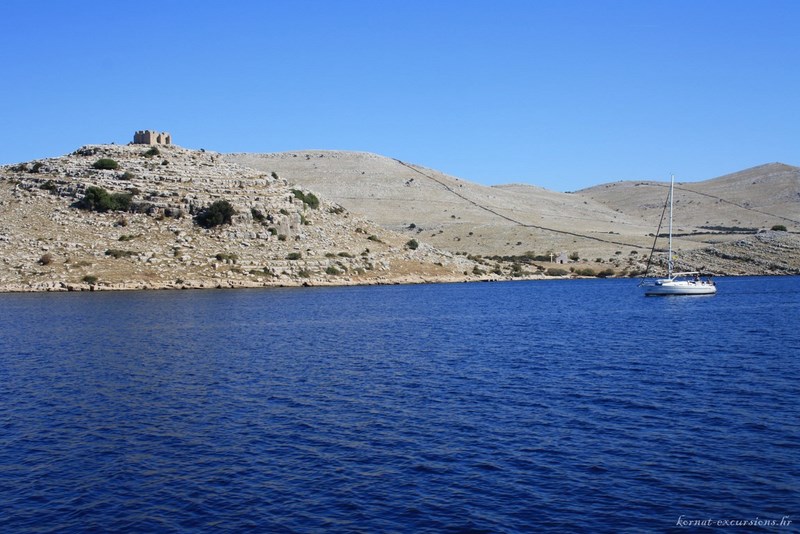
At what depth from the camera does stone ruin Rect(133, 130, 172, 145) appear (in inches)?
4296

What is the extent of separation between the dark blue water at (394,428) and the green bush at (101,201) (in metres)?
43.0

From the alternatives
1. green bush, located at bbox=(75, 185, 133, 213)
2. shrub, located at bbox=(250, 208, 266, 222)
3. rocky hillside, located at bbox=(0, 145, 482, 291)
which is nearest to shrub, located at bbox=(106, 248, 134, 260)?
rocky hillside, located at bbox=(0, 145, 482, 291)

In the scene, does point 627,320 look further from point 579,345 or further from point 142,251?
point 142,251

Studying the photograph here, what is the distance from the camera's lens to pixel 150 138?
10912 centimetres

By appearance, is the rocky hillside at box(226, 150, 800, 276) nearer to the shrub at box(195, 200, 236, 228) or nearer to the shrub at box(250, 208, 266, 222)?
the shrub at box(250, 208, 266, 222)

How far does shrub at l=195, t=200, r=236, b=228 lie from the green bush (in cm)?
836

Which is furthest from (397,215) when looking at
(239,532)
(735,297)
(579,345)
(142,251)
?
(239,532)

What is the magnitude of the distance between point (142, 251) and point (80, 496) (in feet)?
217

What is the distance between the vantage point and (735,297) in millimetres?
72562

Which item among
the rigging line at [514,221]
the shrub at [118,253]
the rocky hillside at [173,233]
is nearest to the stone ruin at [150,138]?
the rocky hillside at [173,233]

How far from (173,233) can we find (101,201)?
32.1 feet

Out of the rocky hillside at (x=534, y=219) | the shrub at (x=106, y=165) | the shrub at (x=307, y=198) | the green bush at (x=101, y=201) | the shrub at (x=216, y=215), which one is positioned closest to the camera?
the green bush at (x=101, y=201)

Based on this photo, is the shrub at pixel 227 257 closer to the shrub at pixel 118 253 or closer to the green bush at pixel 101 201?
the shrub at pixel 118 253

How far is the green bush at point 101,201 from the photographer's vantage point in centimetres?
8644
